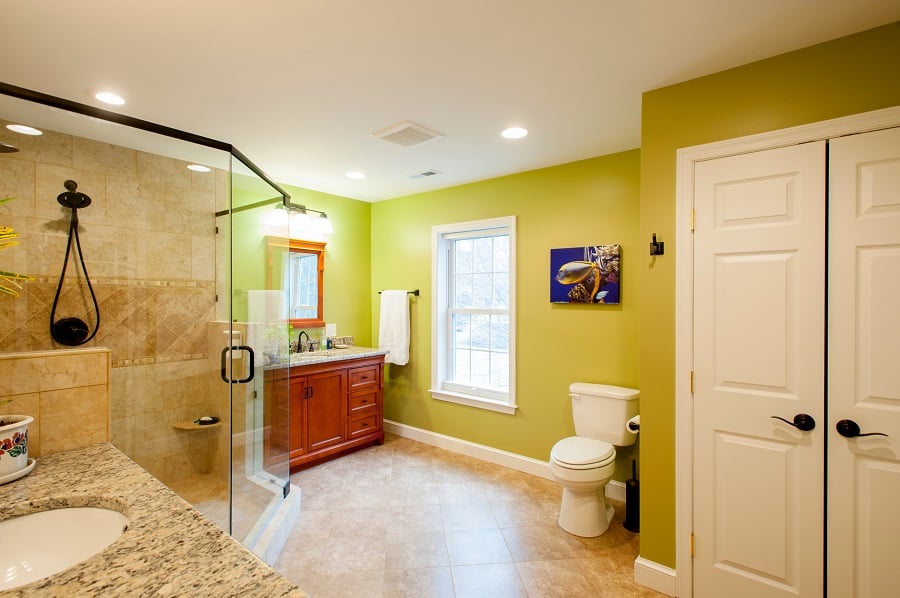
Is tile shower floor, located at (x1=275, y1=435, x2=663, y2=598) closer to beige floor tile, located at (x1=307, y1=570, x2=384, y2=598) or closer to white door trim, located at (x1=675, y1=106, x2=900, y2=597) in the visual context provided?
beige floor tile, located at (x1=307, y1=570, x2=384, y2=598)

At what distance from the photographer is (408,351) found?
13.7 feet

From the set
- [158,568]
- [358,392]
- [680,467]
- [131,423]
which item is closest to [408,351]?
[358,392]

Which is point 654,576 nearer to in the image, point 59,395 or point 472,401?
point 472,401

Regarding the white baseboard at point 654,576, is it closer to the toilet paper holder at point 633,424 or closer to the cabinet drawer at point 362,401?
the toilet paper holder at point 633,424

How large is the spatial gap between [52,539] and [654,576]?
2359mm

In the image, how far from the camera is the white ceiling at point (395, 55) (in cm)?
154

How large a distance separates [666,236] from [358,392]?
2817 mm

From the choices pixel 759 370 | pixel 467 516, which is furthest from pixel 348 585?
pixel 759 370

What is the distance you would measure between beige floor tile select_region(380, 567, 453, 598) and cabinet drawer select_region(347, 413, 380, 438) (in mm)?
1675

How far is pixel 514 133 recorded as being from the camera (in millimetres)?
2660

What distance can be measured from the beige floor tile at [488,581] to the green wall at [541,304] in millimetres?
1265

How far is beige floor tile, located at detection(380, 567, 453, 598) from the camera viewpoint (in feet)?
6.58

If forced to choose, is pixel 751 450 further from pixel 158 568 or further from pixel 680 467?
pixel 158 568

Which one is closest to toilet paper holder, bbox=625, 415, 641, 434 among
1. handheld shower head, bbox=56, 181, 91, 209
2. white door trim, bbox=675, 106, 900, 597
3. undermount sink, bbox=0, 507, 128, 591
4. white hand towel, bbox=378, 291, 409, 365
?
white door trim, bbox=675, 106, 900, 597
